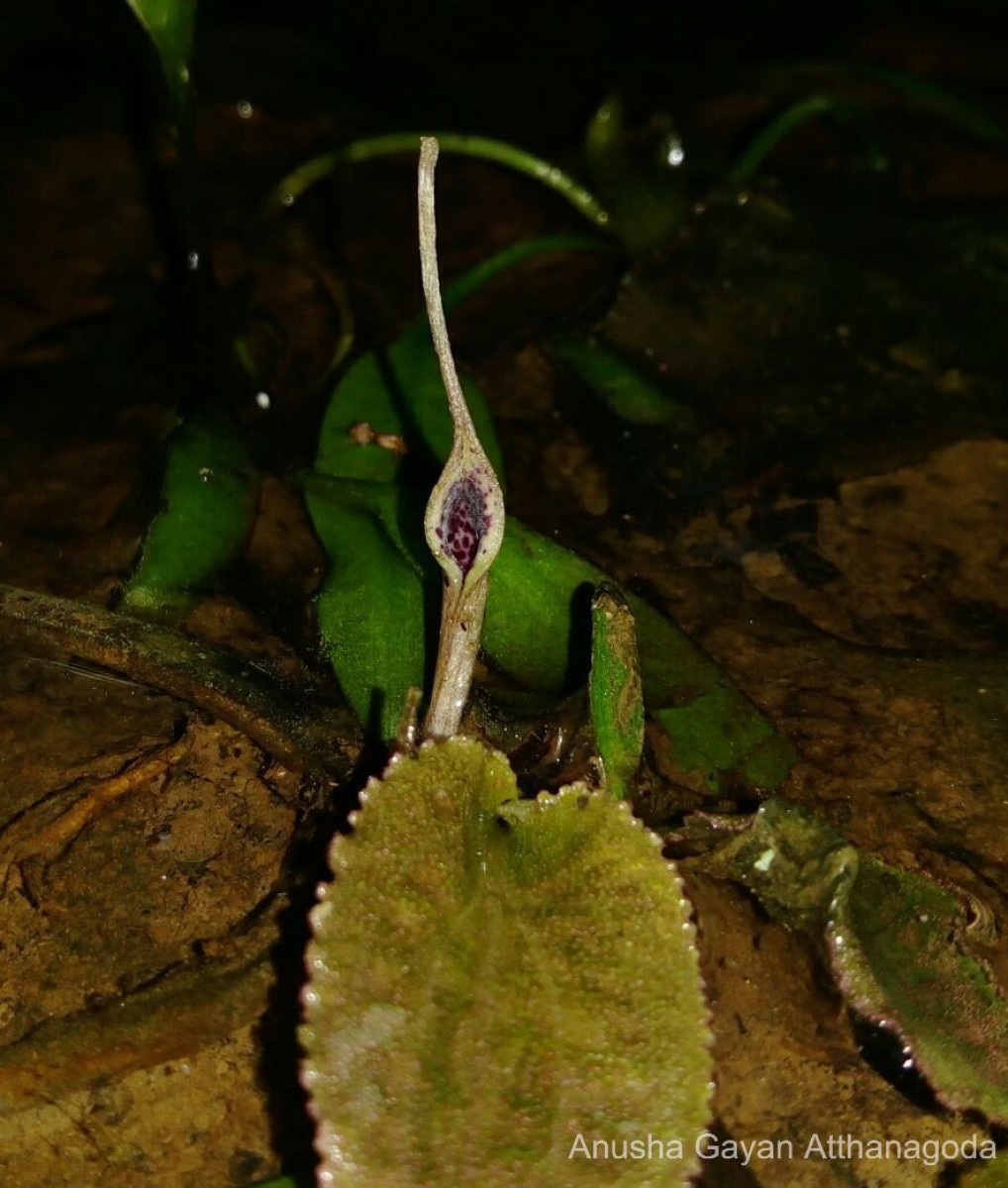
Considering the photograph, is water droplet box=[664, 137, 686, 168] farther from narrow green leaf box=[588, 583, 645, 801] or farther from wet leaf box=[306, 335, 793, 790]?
narrow green leaf box=[588, 583, 645, 801]

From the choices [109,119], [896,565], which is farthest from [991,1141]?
[109,119]

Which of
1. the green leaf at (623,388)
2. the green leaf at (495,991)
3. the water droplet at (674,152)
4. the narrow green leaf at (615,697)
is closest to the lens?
the green leaf at (495,991)

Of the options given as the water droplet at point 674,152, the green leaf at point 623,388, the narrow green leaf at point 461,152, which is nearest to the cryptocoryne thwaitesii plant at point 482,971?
the green leaf at point 623,388

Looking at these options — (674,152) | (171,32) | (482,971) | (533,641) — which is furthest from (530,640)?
(674,152)

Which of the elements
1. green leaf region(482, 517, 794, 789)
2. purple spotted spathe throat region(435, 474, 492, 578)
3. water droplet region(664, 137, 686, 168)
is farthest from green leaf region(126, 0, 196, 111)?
water droplet region(664, 137, 686, 168)

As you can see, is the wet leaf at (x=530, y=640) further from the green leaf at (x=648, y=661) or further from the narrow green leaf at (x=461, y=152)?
the narrow green leaf at (x=461, y=152)

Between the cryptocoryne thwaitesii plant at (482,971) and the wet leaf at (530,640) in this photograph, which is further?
the wet leaf at (530,640)

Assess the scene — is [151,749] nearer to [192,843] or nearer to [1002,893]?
[192,843]
